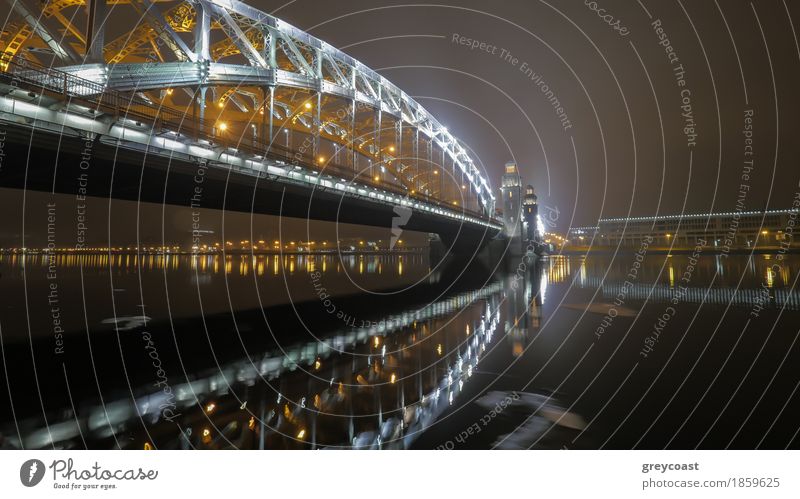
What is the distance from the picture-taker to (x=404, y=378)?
6176 mm

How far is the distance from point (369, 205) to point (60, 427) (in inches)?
848

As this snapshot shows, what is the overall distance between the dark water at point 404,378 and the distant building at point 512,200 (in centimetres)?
5018

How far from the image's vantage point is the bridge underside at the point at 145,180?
9836 millimetres

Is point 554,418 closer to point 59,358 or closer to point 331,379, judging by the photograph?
point 331,379

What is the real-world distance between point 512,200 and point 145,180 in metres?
59.1

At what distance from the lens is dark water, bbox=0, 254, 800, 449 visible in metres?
4.25

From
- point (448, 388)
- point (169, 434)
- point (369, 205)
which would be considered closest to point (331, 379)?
point (448, 388)

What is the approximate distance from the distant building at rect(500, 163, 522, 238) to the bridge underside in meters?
42.0

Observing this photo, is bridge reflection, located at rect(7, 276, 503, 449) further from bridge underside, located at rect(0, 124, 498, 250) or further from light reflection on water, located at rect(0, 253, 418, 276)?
light reflection on water, located at rect(0, 253, 418, 276)

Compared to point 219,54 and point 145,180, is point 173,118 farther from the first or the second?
point 219,54

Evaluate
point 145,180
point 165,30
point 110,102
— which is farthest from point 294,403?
point 165,30
